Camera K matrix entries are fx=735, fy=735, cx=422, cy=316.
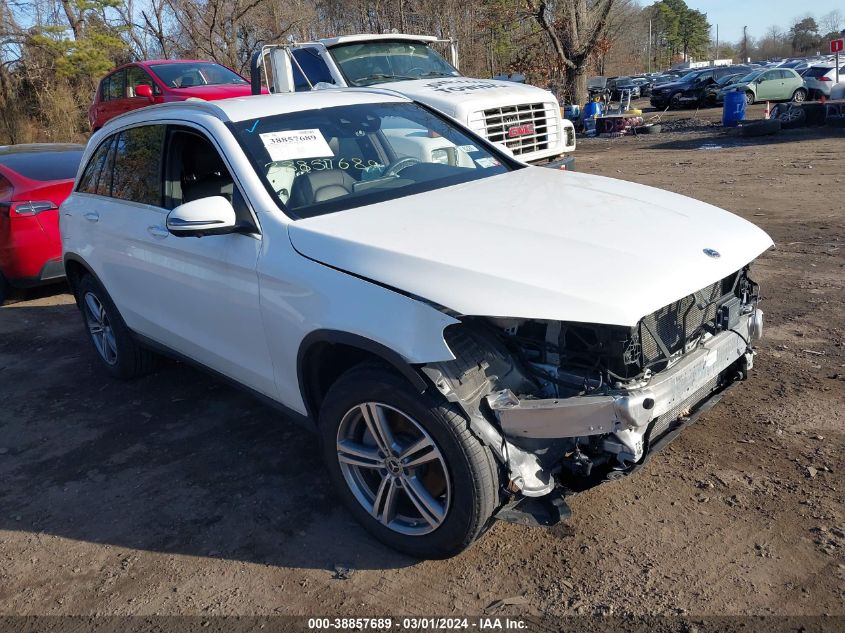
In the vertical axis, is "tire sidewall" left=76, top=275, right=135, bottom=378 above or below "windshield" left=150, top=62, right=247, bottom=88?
below

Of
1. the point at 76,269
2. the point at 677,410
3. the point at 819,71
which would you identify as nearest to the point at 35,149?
the point at 76,269

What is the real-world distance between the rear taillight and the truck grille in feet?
21.5

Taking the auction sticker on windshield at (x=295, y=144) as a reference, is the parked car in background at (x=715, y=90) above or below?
above

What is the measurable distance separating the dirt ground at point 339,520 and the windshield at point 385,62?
5.27 m

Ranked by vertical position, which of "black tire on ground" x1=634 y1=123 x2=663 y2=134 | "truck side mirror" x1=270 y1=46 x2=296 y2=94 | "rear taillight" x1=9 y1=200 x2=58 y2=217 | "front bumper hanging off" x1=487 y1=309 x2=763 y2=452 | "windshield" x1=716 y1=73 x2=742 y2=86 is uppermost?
"windshield" x1=716 y1=73 x2=742 y2=86

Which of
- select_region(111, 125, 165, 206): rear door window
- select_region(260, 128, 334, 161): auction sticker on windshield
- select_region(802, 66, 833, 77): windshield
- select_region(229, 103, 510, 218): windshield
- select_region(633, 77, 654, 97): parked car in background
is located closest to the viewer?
select_region(229, 103, 510, 218): windshield

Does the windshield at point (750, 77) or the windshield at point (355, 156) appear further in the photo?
the windshield at point (750, 77)

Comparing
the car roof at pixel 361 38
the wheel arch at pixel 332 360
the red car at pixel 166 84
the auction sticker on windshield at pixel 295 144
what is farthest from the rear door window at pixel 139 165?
the red car at pixel 166 84

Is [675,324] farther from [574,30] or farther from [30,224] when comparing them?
[574,30]

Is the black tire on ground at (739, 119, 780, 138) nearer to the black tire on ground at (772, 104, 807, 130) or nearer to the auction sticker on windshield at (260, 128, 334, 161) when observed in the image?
the black tire on ground at (772, 104, 807, 130)

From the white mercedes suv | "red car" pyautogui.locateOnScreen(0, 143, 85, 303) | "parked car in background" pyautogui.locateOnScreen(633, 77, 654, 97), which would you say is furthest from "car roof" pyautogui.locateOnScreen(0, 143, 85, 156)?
"parked car in background" pyautogui.locateOnScreen(633, 77, 654, 97)

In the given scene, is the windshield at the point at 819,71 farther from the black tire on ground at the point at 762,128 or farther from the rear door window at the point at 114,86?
the rear door window at the point at 114,86

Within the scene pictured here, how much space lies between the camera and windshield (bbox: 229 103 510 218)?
368 cm

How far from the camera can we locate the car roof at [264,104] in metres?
4.03
